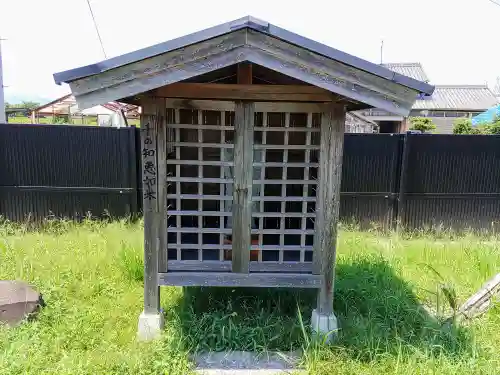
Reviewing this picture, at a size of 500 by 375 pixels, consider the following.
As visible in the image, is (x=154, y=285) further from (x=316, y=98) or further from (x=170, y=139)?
(x=316, y=98)

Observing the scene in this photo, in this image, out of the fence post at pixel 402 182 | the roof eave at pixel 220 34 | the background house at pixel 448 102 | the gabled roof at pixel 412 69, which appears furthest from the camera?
the gabled roof at pixel 412 69

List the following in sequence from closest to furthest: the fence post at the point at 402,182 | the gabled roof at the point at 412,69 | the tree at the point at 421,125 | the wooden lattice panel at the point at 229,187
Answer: the wooden lattice panel at the point at 229,187
the fence post at the point at 402,182
the tree at the point at 421,125
the gabled roof at the point at 412,69

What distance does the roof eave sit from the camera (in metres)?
2.50

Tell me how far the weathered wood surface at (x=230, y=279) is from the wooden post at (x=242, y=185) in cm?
8

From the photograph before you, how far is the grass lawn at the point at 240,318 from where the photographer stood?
2793mm

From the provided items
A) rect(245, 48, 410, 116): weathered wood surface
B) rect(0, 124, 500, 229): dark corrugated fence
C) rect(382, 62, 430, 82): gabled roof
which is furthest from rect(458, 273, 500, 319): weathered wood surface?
rect(382, 62, 430, 82): gabled roof

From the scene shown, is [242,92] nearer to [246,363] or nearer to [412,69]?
[246,363]

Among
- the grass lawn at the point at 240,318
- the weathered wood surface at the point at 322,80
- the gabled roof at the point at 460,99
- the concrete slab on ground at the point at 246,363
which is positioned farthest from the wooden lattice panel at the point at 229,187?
the gabled roof at the point at 460,99

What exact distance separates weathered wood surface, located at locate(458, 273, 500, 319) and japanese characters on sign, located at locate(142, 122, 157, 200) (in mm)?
3035

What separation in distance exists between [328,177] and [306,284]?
36.7 inches

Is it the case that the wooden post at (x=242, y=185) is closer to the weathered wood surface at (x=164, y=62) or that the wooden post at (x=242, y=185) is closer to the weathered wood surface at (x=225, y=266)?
the weathered wood surface at (x=225, y=266)

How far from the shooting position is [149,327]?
124 inches

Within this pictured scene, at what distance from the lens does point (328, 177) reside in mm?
3049

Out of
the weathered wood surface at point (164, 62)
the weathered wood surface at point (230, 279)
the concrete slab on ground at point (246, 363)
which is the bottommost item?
the concrete slab on ground at point (246, 363)
